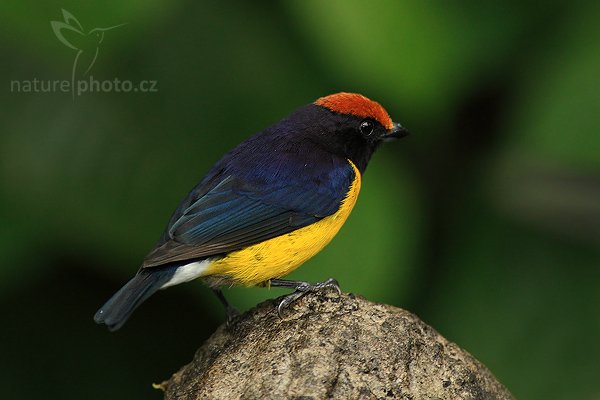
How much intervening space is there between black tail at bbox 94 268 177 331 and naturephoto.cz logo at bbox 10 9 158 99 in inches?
88.6

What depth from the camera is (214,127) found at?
6.37 metres

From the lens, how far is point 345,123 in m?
5.41

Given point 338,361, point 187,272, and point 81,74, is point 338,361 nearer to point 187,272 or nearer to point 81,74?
point 187,272

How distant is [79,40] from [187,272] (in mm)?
2474

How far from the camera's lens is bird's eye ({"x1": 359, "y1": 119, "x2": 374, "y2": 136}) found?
5441 millimetres

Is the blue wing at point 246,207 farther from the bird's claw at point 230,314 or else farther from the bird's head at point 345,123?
the bird's claw at point 230,314

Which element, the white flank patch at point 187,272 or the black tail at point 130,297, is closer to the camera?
the black tail at point 130,297

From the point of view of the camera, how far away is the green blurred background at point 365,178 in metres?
6.07

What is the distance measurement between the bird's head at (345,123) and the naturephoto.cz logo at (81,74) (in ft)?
4.89

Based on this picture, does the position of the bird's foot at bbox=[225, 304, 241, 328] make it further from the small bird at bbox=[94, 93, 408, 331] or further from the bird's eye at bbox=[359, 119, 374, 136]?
the bird's eye at bbox=[359, 119, 374, 136]

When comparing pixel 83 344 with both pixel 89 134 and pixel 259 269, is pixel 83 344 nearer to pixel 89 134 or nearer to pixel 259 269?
pixel 89 134

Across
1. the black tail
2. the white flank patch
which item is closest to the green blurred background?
the white flank patch

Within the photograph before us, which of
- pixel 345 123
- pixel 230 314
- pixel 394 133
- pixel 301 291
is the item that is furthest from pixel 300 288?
pixel 394 133

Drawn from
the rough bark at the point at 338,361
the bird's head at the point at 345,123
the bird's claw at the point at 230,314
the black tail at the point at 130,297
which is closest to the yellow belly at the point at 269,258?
the bird's claw at the point at 230,314
